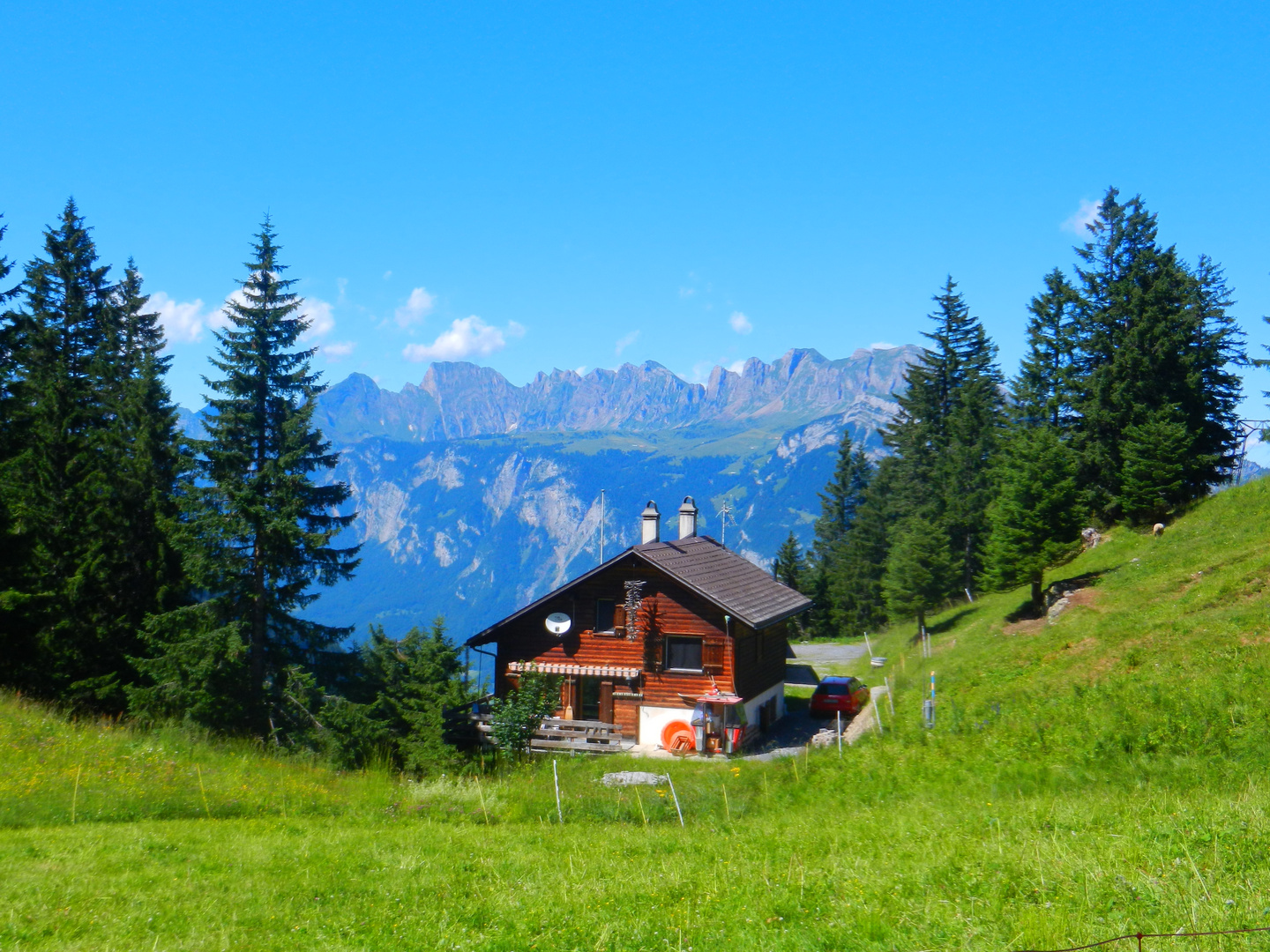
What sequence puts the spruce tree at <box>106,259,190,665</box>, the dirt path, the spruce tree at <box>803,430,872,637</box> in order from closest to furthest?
the spruce tree at <box>106,259,190,665</box>, the dirt path, the spruce tree at <box>803,430,872,637</box>

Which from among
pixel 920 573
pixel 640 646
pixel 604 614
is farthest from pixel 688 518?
pixel 920 573

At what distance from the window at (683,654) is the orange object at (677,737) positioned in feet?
6.09

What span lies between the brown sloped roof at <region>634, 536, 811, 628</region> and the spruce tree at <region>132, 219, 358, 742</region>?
10676 millimetres

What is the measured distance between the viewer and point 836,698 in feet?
103

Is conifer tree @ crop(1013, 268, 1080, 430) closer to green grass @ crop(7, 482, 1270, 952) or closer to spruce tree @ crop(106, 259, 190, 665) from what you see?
green grass @ crop(7, 482, 1270, 952)

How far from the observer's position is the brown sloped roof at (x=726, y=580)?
28.5 meters

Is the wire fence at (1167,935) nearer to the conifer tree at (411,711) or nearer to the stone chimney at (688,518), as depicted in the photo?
the conifer tree at (411,711)

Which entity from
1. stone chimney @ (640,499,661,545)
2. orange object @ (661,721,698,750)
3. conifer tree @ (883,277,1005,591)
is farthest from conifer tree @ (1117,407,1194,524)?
orange object @ (661,721,698,750)

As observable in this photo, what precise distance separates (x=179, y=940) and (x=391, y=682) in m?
20.1

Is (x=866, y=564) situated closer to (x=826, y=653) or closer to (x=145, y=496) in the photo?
(x=826, y=653)

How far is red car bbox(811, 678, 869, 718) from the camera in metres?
31.2

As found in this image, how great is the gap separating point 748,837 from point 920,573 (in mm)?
31257

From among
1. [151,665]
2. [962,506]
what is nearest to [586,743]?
[151,665]

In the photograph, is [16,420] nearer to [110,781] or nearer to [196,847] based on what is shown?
[110,781]
